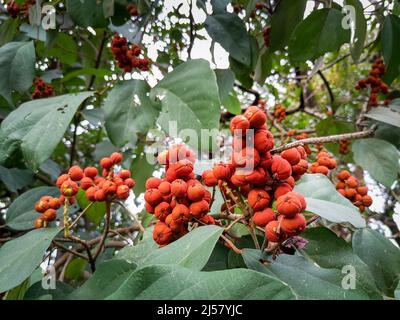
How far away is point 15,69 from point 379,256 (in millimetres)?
1191

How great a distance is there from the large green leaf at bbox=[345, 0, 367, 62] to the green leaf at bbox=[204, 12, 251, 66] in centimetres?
31

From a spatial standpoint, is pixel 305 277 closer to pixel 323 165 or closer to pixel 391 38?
pixel 323 165

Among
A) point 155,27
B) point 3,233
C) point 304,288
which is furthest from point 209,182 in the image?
point 3,233

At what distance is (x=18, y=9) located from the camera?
4.96ft

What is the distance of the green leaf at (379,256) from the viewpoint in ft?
2.71

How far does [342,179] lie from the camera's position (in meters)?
1.06

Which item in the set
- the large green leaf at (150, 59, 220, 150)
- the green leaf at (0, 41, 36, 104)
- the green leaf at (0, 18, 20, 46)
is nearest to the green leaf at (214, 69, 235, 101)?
the large green leaf at (150, 59, 220, 150)

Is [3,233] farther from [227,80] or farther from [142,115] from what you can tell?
[227,80]

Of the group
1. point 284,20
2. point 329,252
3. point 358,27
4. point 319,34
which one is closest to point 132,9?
point 284,20

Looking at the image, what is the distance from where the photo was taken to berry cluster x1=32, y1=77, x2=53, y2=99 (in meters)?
1.69

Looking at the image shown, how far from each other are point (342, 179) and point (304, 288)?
55 centimetres

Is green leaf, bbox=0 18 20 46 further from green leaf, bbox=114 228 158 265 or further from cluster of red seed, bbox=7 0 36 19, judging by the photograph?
green leaf, bbox=114 228 158 265

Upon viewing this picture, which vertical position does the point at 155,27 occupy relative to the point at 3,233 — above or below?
above

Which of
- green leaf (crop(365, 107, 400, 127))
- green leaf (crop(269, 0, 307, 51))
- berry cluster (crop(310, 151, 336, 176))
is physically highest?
green leaf (crop(269, 0, 307, 51))
